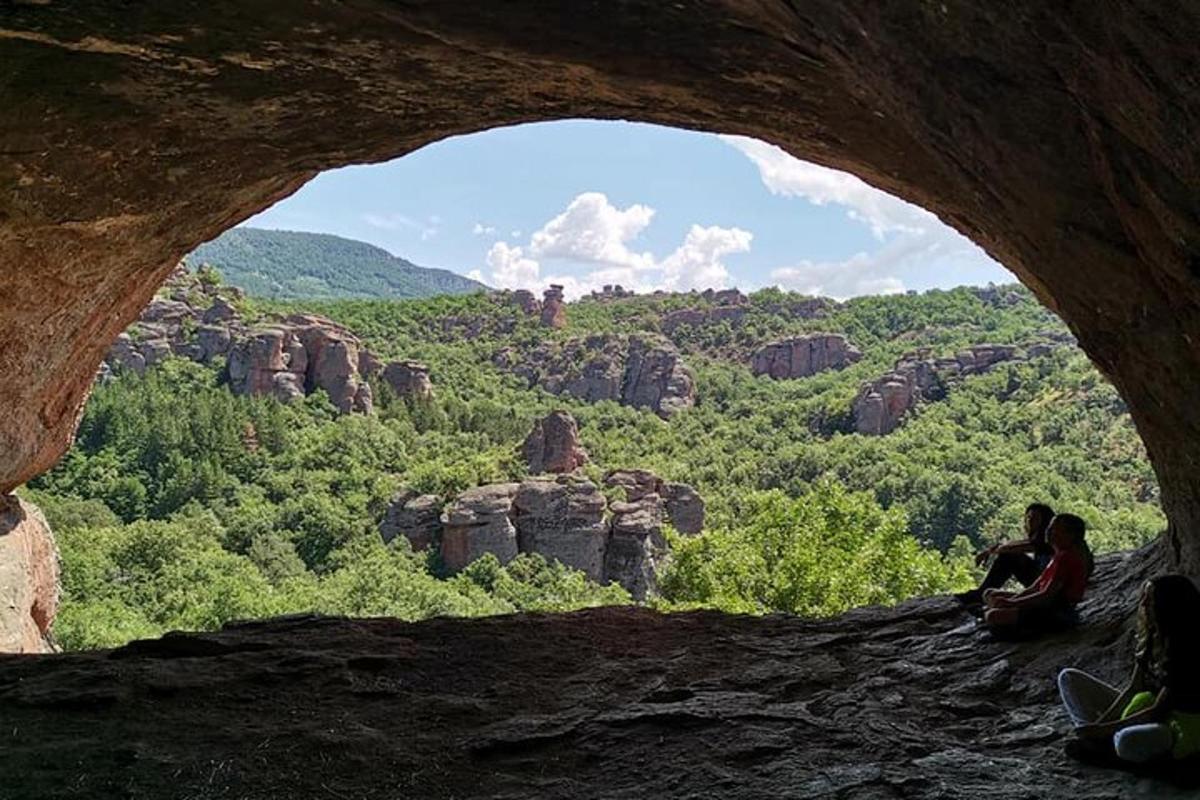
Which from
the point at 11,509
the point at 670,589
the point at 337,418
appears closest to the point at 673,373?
the point at 337,418

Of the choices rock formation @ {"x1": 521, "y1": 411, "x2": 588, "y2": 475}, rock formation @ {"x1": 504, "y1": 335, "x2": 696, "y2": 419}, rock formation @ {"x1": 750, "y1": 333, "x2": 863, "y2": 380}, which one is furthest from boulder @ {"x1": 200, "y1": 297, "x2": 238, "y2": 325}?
rock formation @ {"x1": 750, "y1": 333, "x2": 863, "y2": 380}

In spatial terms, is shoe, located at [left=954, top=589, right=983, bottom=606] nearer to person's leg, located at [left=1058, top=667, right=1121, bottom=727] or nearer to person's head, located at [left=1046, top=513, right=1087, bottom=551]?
person's head, located at [left=1046, top=513, right=1087, bottom=551]

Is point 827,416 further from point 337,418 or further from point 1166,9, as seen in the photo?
point 1166,9

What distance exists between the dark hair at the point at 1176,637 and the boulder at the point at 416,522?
56.2 metres

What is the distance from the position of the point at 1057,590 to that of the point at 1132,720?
2435 millimetres

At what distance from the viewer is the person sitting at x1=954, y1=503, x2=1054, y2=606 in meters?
7.61

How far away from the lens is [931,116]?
4.77 metres

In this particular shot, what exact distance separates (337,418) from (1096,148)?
85.5 metres

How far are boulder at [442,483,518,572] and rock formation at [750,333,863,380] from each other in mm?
71554

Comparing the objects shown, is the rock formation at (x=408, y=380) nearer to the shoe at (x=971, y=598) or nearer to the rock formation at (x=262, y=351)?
the rock formation at (x=262, y=351)

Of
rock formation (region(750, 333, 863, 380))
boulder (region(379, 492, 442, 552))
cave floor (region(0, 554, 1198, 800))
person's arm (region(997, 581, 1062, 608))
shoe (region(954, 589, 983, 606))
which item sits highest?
rock formation (region(750, 333, 863, 380))

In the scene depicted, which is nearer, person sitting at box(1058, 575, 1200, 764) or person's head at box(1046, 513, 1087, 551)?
person sitting at box(1058, 575, 1200, 764)

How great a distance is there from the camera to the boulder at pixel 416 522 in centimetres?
5953

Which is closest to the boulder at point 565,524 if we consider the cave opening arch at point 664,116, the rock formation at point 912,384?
the rock formation at point 912,384
